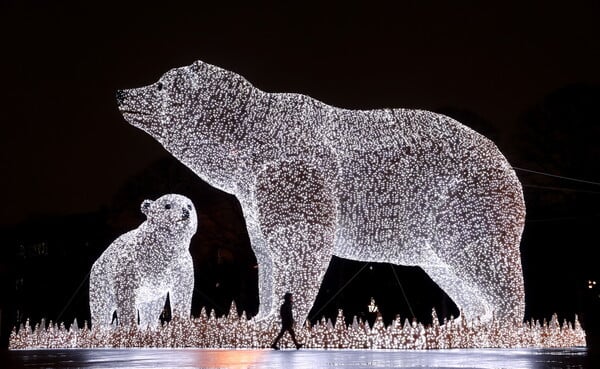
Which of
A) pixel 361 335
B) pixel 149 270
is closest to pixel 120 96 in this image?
pixel 149 270

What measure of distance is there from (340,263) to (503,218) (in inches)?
547

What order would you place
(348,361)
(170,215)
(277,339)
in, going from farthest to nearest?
(170,215)
(277,339)
(348,361)

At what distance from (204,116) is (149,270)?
9.14ft

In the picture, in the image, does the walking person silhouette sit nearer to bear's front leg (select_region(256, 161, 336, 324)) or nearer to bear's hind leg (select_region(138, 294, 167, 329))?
bear's front leg (select_region(256, 161, 336, 324))

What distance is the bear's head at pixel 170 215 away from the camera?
11789 mm

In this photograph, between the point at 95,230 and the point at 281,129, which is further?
the point at 95,230

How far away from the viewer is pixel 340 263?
23359 millimetres

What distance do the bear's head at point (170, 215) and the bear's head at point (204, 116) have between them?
2.05 m

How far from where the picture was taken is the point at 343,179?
9.57m

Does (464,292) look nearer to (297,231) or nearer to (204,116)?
(297,231)

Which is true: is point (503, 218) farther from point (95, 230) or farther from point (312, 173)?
point (95, 230)

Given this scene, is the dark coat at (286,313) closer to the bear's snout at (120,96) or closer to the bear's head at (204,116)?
the bear's head at (204,116)

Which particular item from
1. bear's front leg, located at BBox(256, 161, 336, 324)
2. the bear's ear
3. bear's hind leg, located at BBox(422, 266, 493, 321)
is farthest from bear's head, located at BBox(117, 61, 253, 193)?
bear's hind leg, located at BBox(422, 266, 493, 321)

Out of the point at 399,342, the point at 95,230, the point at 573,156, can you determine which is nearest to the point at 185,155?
the point at 399,342
